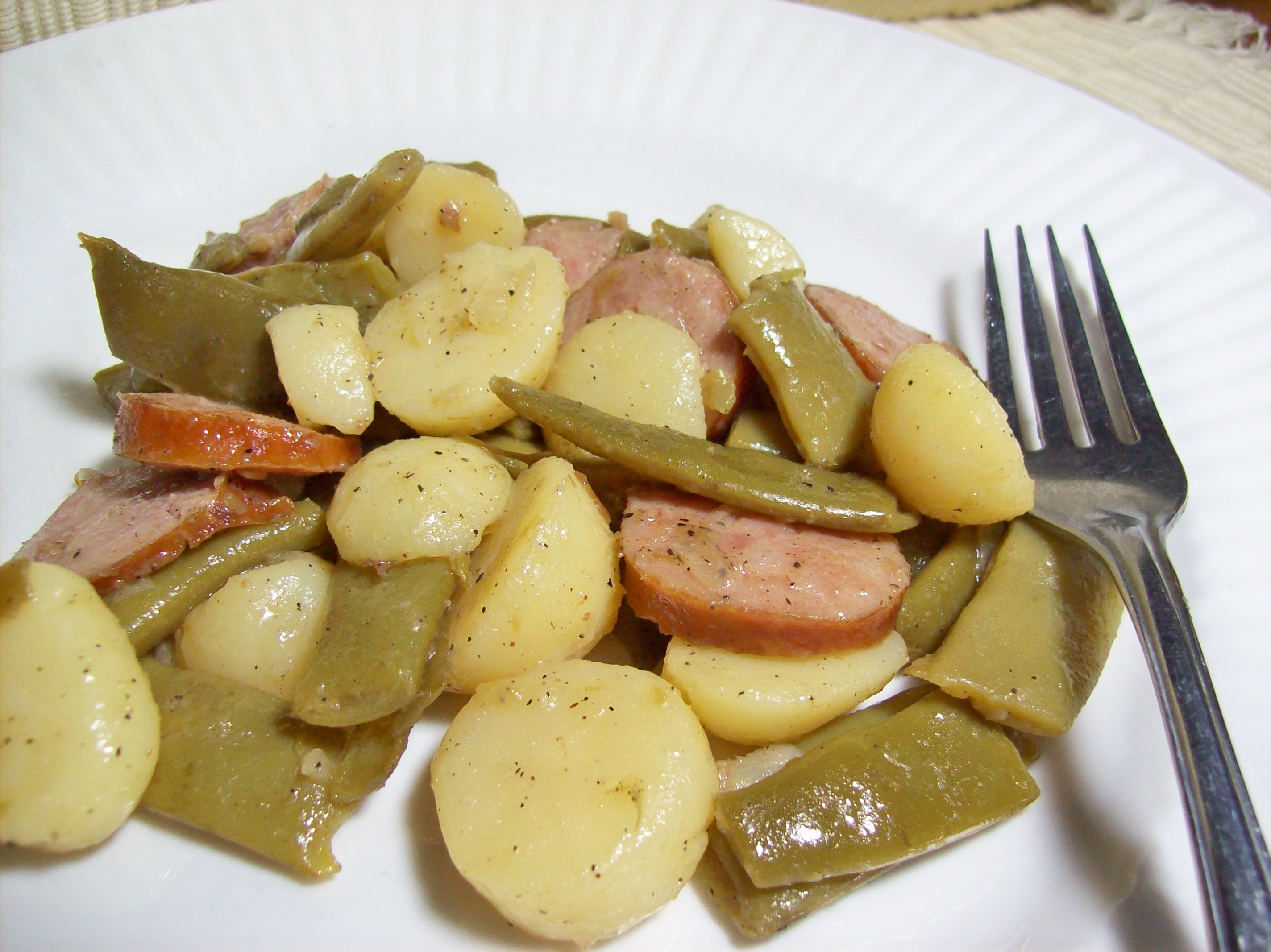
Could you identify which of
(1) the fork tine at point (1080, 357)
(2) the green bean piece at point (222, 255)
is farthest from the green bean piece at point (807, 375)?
(2) the green bean piece at point (222, 255)

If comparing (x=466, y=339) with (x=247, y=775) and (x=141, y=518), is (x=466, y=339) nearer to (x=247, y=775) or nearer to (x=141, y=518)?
(x=141, y=518)

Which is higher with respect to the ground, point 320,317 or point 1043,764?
point 320,317

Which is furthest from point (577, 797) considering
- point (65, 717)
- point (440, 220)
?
point (440, 220)

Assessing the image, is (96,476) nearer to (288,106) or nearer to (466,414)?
(466,414)

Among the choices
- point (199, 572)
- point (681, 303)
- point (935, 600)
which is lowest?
point (199, 572)

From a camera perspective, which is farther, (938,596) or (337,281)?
(337,281)

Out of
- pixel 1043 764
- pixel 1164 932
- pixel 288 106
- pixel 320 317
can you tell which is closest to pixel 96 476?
pixel 320 317

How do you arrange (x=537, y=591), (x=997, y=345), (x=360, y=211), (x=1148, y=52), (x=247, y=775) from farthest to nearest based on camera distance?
(x=1148, y=52) → (x=997, y=345) → (x=360, y=211) → (x=537, y=591) → (x=247, y=775)
